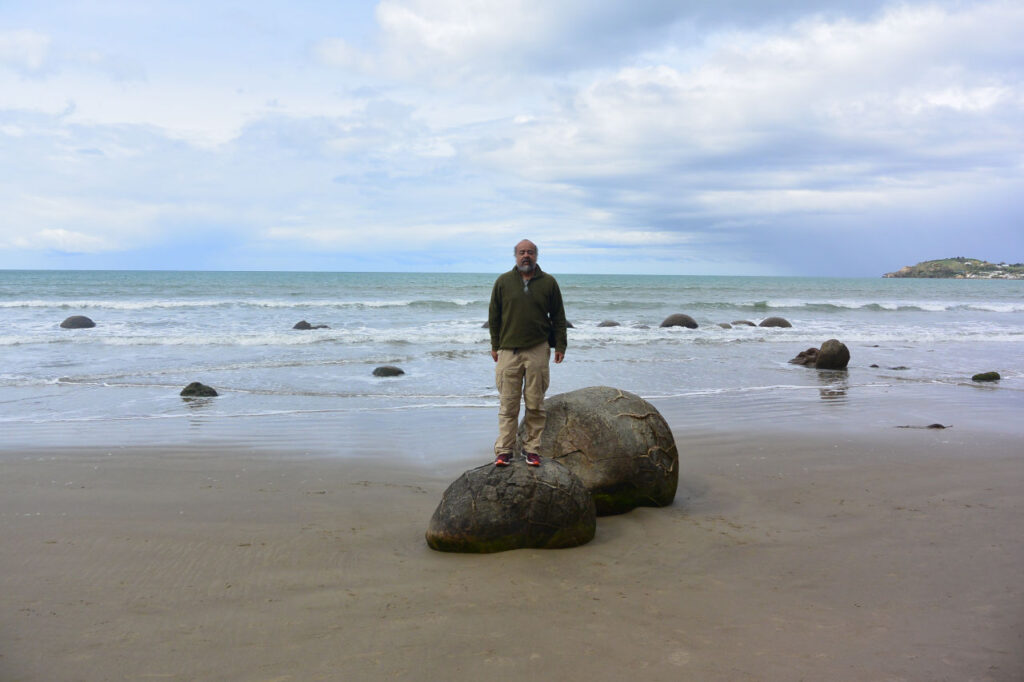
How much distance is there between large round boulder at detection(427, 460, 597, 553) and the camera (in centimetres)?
565

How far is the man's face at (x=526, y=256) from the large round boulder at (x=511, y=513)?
168cm

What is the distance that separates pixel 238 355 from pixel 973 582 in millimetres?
17788

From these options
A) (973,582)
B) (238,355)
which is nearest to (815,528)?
(973,582)

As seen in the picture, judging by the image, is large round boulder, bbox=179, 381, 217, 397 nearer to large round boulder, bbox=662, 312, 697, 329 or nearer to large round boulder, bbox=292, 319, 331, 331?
large round boulder, bbox=292, 319, 331, 331

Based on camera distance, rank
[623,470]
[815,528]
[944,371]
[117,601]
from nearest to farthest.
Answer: [117,601]
[815,528]
[623,470]
[944,371]

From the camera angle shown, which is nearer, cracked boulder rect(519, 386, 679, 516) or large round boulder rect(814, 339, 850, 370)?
cracked boulder rect(519, 386, 679, 516)

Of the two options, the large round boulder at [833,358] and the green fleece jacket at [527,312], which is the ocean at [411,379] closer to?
the large round boulder at [833,358]

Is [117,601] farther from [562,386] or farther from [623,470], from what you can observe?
[562,386]

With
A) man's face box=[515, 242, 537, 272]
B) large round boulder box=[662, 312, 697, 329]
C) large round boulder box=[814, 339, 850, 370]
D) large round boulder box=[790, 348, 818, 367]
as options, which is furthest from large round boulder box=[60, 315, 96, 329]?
man's face box=[515, 242, 537, 272]

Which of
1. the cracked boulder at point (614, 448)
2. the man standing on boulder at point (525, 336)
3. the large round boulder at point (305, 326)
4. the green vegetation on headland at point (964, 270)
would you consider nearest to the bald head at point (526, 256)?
the man standing on boulder at point (525, 336)

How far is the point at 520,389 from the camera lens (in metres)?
6.67

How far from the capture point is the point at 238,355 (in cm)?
1948

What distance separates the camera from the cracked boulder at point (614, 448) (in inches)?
264

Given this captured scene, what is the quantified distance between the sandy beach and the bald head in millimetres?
2324
